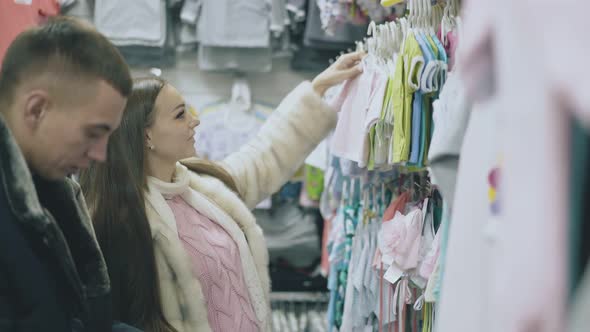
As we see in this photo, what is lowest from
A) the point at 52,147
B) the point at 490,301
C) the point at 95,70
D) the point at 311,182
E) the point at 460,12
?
the point at 311,182

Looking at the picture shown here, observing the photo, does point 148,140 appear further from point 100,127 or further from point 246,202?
point 100,127

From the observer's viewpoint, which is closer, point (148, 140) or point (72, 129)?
point (72, 129)

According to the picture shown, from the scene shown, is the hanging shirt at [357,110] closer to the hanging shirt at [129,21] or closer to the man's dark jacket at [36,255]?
the man's dark jacket at [36,255]

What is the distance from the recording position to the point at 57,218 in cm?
140

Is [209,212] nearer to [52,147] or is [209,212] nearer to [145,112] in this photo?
[145,112]

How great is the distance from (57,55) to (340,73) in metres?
1.41

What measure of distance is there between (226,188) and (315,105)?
1.48 feet


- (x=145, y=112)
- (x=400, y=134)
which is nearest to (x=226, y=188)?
(x=145, y=112)

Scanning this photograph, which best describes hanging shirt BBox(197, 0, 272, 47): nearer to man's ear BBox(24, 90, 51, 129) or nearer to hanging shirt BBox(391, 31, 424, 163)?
hanging shirt BBox(391, 31, 424, 163)

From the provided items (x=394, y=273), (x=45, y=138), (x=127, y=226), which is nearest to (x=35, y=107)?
(x=45, y=138)

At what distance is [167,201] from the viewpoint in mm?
2086

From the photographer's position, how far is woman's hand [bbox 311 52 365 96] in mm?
2453

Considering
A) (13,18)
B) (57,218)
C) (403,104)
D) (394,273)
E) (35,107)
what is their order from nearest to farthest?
1. (35,107)
2. (57,218)
3. (403,104)
4. (394,273)
5. (13,18)

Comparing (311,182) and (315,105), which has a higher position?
(315,105)
